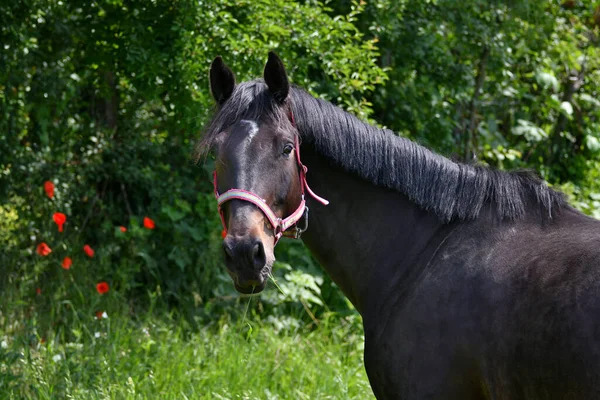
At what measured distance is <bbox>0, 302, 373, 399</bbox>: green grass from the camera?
4055 mm

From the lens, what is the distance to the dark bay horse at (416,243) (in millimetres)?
2277

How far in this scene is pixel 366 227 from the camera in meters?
2.86

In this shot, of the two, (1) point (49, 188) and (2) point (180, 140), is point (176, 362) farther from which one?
(2) point (180, 140)

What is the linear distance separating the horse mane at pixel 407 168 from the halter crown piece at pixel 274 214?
0.42ft

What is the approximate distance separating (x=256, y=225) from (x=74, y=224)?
160 inches

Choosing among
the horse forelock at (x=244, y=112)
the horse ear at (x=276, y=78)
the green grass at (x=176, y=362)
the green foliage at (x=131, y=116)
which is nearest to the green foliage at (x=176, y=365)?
the green grass at (x=176, y=362)

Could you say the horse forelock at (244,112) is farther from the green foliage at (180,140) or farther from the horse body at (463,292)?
the green foliage at (180,140)

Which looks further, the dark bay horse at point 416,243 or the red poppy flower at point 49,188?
the red poppy flower at point 49,188

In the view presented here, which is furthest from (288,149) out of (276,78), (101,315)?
(101,315)

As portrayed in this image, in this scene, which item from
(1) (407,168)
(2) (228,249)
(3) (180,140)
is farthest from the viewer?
(3) (180,140)

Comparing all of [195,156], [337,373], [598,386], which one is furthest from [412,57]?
[598,386]

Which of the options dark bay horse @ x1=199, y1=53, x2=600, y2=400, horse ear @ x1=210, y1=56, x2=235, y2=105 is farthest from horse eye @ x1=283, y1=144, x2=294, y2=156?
horse ear @ x1=210, y1=56, x2=235, y2=105

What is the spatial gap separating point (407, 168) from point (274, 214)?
1.98 feet

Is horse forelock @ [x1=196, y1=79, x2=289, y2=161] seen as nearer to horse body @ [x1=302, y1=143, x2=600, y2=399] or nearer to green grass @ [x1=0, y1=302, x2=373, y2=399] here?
horse body @ [x1=302, y1=143, x2=600, y2=399]
